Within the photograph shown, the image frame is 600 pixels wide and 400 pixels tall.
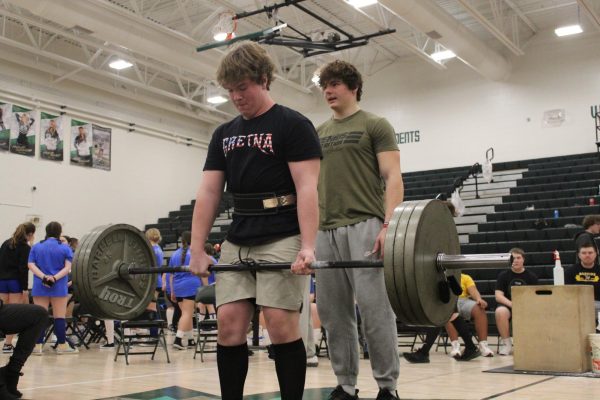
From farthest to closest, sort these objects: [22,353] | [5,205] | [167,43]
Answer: [5,205] → [167,43] → [22,353]

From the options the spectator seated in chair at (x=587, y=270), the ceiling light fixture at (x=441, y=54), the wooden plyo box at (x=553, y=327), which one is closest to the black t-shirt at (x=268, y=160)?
the wooden plyo box at (x=553, y=327)

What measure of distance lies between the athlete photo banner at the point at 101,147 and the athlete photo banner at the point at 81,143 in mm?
122

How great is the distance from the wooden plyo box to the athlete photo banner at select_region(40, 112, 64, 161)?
1131 cm

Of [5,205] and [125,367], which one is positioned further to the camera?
[5,205]

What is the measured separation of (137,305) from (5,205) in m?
11.1

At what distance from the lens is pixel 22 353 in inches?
149

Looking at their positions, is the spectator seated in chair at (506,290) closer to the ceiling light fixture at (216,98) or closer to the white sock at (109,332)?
the white sock at (109,332)

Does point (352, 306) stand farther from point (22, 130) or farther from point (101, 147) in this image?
point (101, 147)

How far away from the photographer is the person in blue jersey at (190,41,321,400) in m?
2.31

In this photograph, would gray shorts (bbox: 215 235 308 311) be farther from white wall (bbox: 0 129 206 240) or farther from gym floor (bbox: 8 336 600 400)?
white wall (bbox: 0 129 206 240)

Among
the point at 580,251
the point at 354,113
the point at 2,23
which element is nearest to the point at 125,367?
the point at 354,113

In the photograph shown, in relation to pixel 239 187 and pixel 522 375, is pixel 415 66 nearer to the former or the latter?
pixel 522 375

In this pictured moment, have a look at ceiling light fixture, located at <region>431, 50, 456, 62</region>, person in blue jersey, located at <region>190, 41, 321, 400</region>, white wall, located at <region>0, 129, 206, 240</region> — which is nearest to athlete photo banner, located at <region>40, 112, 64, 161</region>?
white wall, located at <region>0, 129, 206, 240</region>

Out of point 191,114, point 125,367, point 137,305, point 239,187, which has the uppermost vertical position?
point 191,114
